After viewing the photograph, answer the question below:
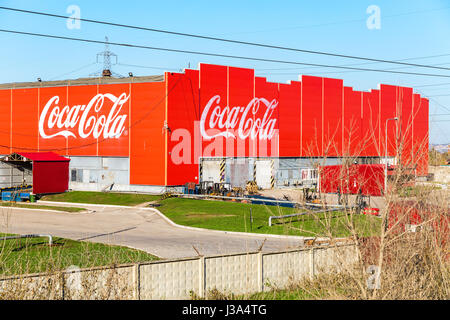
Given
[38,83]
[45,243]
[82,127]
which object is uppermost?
[38,83]

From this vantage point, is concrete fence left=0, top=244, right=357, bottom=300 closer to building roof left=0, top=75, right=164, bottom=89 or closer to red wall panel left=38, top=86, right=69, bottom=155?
building roof left=0, top=75, right=164, bottom=89

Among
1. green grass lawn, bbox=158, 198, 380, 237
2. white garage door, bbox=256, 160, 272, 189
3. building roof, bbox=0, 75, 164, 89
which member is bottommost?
green grass lawn, bbox=158, 198, 380, 237

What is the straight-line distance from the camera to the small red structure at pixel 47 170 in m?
46.2

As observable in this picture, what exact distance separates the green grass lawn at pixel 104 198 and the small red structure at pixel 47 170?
3.77 feet

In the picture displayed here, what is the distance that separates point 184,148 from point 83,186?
12058 millimetres

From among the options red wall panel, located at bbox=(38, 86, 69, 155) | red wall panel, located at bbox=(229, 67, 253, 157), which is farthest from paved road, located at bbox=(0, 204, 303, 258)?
red wall panel, located at bbox=(229, 67, 253, 157)

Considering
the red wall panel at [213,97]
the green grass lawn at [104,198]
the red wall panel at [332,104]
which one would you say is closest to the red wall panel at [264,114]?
the red wall panel at [213,97]

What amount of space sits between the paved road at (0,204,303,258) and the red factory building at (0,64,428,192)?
36.3 feet

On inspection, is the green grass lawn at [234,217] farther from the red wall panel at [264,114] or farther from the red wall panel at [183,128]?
the red wall panel at [264,114]

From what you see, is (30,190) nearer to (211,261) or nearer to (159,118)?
(159,118)

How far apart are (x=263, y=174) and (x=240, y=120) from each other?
7454 mm

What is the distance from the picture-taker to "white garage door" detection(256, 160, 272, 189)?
56625mm
